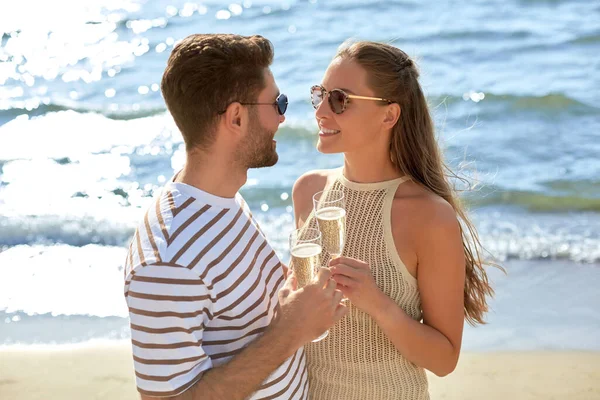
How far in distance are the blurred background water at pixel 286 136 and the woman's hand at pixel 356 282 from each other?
1.49 m

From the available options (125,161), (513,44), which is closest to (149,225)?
(125,161)

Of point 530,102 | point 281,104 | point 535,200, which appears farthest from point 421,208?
point 530,102

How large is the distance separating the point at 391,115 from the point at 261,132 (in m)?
0.91

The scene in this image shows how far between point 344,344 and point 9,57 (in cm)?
1371

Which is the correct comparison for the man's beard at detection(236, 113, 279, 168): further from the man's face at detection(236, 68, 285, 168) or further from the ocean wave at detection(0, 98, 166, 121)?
the ocean wave at detection(0, 98, 166, 121)

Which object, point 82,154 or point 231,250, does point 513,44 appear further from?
point 231,250

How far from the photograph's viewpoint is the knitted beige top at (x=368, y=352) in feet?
12.6

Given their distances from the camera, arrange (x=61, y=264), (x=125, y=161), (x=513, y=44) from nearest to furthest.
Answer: (x=61, y=264) < (x=125, y=161) < (x=513, y=44)

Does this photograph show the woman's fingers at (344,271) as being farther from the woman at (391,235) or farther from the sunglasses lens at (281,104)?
the sunglasses lens at (281,104)

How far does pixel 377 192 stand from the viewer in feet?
13.0

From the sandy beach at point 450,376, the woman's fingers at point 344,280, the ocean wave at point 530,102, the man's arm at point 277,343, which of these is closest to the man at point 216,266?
the man's arm at point 277,343

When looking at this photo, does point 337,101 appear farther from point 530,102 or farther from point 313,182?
point 530,102

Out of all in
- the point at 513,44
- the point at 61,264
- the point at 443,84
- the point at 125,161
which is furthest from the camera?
the point at 513,44

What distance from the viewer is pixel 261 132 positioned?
3.25m
